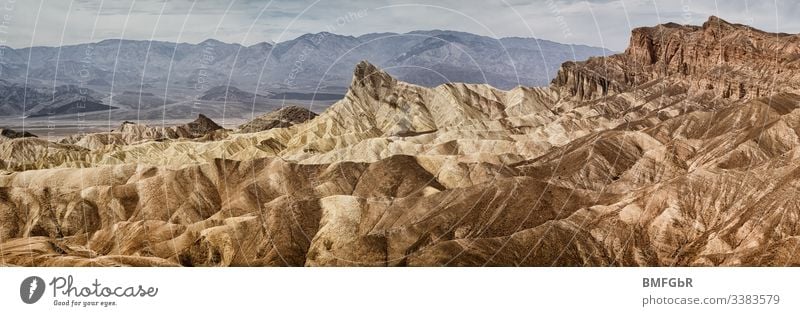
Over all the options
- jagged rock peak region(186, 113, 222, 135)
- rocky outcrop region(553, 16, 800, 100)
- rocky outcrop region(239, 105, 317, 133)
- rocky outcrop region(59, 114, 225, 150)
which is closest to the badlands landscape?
rocky outcrop region(553, 16, 800, 100)

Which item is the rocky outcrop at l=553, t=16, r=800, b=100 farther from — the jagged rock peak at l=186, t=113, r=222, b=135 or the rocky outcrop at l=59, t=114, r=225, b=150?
the rocky outcrop at l=59, t=114, r=225, b=150

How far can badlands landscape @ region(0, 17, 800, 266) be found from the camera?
56.8m

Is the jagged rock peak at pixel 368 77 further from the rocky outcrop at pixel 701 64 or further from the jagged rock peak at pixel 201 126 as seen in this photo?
the rocky outcrop at pixel 701 64

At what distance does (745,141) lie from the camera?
75.2 m

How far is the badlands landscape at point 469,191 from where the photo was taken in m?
56.8

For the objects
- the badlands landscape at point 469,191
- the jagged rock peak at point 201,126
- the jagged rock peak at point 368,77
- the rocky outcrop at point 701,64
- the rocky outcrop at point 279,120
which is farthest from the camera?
the jagged rock peak at point 201,126

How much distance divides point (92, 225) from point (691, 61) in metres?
87.4

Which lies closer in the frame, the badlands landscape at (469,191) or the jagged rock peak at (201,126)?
the badlands landscape at (469,191)

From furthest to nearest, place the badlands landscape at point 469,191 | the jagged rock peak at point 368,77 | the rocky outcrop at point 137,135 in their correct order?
the jagged rock peak at point 368,77, the rocky outcrop at point 137,135, the badlands landscape at point 469,191

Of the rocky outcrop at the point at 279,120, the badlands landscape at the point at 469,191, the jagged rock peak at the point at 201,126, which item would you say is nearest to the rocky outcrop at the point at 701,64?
the badlands landscape at the point at 469,191
